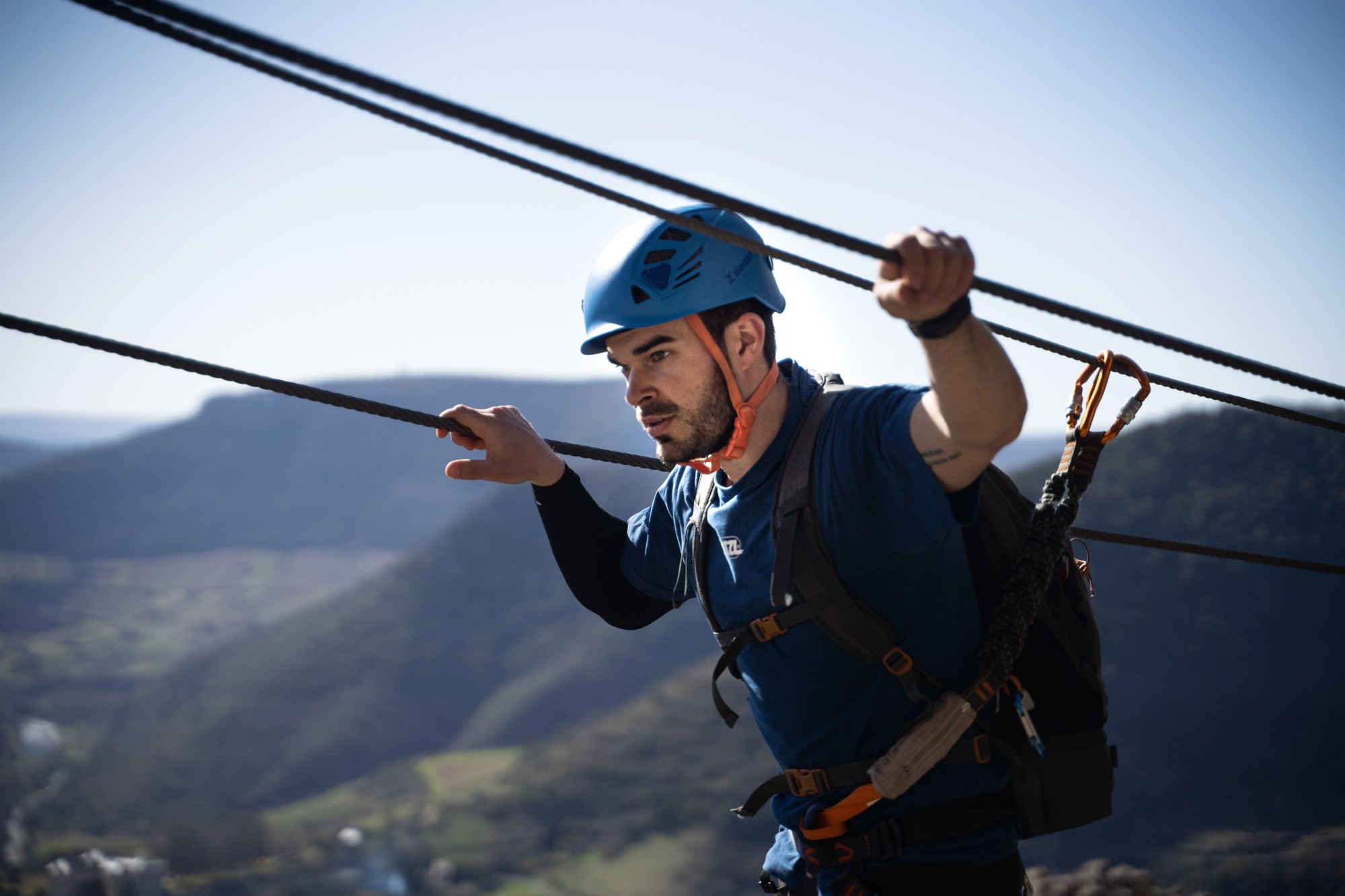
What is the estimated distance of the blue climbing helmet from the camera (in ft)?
9.79

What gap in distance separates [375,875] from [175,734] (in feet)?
101

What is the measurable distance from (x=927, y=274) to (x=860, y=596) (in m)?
1.02

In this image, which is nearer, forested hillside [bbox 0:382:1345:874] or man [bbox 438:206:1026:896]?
man [bbox 438:206:1026:896]

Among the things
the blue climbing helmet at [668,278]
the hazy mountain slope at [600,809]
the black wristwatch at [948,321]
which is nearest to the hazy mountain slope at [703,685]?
the hazy mountain slope at [600,809]

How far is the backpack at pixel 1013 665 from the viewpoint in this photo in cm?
251

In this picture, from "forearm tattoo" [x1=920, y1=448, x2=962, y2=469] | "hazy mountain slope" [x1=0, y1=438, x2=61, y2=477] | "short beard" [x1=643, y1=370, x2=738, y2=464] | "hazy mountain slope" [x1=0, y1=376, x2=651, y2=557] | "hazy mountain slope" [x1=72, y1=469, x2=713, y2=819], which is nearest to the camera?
"forearm tattoo" [x1=920, y1=448, x2=962, y2=469]

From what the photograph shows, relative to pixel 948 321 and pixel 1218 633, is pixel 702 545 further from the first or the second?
pixel 1218 633

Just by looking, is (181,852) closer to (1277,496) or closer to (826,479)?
(826,479)

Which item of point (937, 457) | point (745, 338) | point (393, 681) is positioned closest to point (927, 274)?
point (937, 457)

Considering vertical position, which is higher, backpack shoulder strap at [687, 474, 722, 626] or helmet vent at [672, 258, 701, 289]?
helmet vent at [672, 258, 701, 289]

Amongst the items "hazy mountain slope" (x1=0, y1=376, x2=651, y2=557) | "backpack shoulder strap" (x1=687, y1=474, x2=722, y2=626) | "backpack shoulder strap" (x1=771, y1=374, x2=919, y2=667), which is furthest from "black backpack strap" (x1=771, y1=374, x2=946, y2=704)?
"hazy mountain slope" (x1=0, y1=376, x2=651, y2=557)

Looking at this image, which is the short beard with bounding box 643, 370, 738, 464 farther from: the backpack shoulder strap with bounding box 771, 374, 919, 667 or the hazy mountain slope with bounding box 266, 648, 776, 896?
the hazy mountain slope with bounding box 266, 648, 776, 896

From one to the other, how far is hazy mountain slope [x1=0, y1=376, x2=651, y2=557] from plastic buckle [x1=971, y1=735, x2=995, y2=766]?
98.9 metres

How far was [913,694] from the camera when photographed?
8.21 ft
